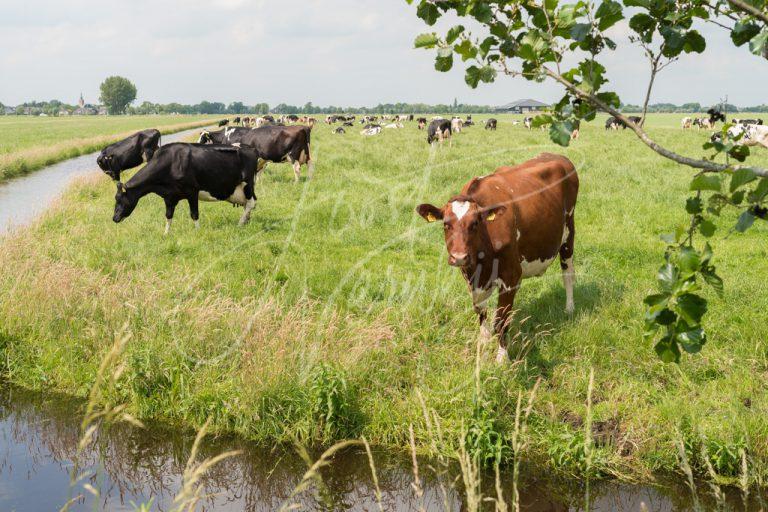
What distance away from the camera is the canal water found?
5.45 meters

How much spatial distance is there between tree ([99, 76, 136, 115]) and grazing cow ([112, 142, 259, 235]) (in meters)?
190

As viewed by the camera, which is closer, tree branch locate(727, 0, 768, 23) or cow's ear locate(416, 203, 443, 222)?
tree branch locate(727, 0, 768, 23)

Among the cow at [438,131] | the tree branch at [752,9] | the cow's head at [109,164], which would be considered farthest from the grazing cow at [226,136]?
the tree branch at [752,9]

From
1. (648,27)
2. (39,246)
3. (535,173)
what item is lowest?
(39,246)

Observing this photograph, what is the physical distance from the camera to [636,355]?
7.30 m

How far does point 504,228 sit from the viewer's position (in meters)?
6.95

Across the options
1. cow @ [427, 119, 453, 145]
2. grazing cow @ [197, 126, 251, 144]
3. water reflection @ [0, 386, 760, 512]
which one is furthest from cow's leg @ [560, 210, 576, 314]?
cow @ [427, 119, 453, 145]

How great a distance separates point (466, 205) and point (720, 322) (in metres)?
3.81

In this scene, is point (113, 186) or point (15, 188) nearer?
point (113, 186)

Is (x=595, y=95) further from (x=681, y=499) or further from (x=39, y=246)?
(x=39, y=246)

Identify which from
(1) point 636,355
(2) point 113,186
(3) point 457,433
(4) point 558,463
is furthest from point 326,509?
(2) point 113,186

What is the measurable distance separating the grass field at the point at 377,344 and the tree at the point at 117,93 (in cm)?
19152

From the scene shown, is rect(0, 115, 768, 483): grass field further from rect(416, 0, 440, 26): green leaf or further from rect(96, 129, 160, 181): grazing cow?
rect(96, 129, 160, 181): grazing cow

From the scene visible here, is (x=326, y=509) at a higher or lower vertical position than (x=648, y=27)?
lower
